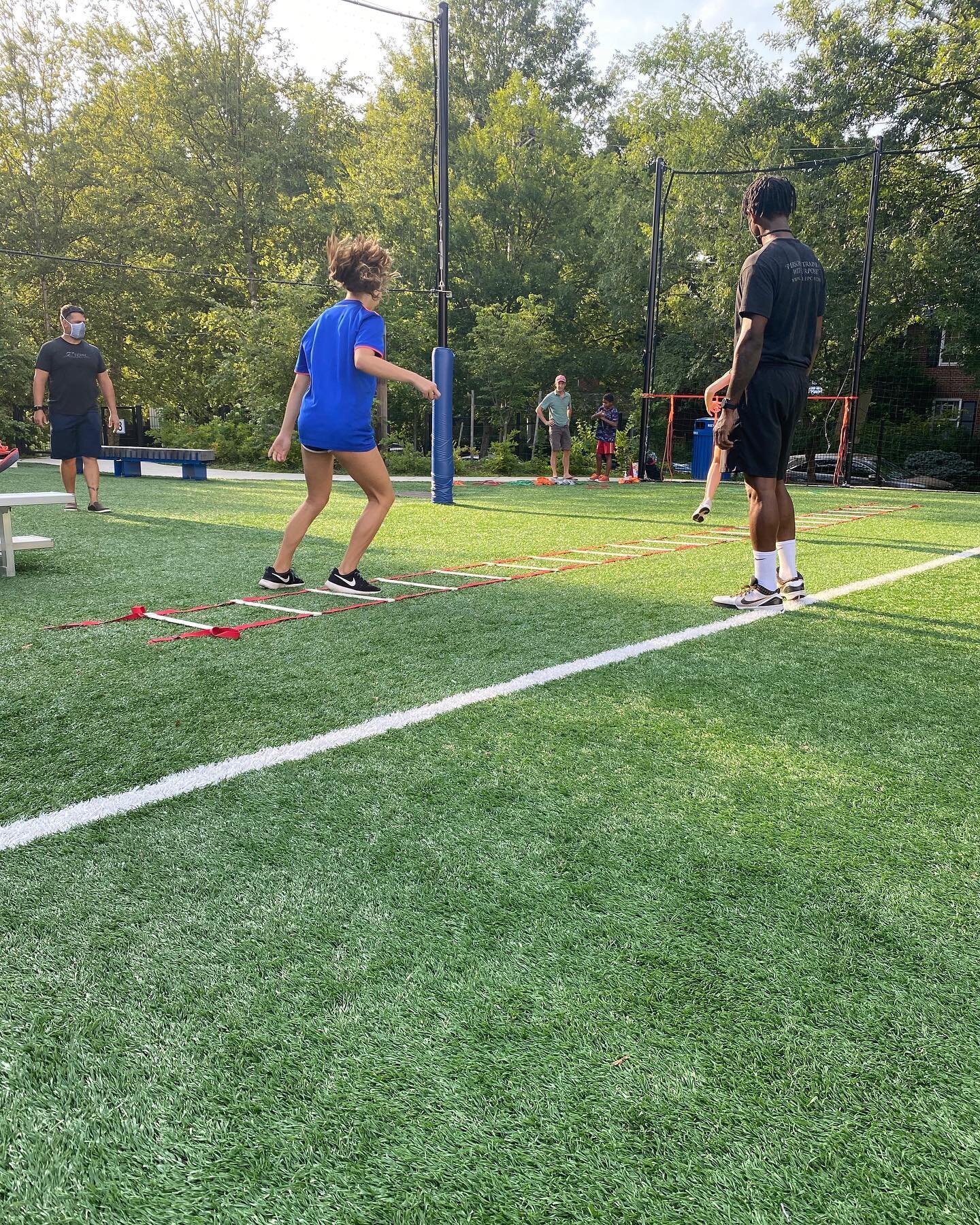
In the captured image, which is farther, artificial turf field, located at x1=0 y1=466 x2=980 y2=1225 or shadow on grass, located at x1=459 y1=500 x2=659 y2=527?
shadow on grass, located at x1=459 y1=500 x2=659 y2=527

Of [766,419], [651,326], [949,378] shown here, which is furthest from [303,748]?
[949,378]

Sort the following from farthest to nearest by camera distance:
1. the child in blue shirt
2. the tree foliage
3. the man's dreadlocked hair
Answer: the tree foliage
the child in blue shirt
the man's dreadlocked hair

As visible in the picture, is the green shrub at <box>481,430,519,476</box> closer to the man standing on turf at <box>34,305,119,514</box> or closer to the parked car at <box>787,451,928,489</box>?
the parked car at <box>787,451,928,489</box>

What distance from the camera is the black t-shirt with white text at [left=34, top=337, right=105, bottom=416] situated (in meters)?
8.93

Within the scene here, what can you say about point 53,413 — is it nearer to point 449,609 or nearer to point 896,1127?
point 449,609

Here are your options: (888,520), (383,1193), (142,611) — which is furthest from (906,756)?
(888,520)

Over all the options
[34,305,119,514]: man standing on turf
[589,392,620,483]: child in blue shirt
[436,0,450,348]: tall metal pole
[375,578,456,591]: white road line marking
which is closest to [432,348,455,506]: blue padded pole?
[436,0,450,348]: tall metal pole

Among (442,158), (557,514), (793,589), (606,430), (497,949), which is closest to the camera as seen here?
(497,949)

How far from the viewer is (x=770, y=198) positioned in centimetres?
480

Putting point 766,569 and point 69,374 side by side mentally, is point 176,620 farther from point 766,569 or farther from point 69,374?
point 69,374

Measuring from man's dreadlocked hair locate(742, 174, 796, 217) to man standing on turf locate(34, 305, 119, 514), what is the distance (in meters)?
6.68

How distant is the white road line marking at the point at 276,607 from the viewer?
4754 mm

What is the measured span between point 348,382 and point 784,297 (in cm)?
248

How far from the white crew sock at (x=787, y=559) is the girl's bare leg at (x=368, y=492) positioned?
2.42 meters
